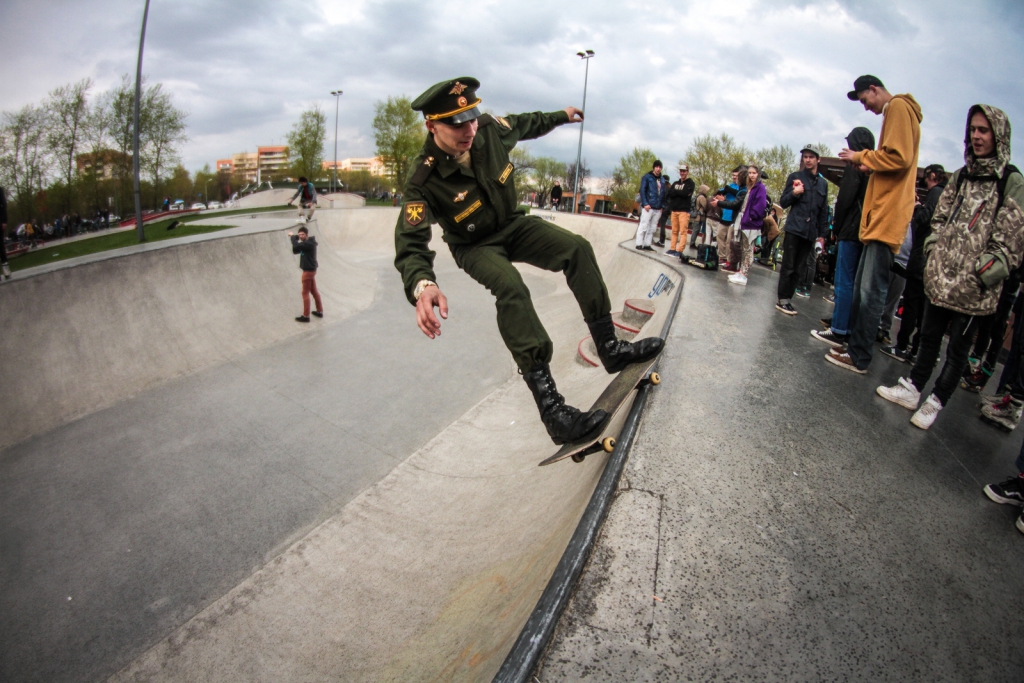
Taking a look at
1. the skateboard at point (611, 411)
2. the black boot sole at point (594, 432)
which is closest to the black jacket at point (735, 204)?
the skateboard at point (611, 411)

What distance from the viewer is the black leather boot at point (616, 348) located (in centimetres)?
290

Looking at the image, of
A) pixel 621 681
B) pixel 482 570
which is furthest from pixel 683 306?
pixel 621 681

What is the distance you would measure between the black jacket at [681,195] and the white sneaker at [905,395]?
7.02m

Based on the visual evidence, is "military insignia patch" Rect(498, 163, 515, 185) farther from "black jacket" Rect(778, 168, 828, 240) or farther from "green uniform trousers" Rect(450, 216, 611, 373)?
"black jacket" Rect(778, 168, 828, 240)

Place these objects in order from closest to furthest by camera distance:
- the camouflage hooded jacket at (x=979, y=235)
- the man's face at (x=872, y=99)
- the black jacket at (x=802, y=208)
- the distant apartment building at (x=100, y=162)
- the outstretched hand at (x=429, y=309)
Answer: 1. the outstretched hand at (x=429, y=309)
2. the camouflage hooded jacket at (x=979, y=235)
3. the man's face at (x=872, y=99)
4. the black jacket at (x=802, y=208)
5. the distant apartment building at (x=100, y=162)

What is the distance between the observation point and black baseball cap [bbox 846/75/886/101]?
3.56 meters

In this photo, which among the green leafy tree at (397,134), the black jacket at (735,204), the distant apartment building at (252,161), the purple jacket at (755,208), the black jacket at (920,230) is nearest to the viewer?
the black jacket at (920,230)

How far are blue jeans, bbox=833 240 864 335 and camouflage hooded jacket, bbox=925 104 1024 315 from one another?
3.38 feet

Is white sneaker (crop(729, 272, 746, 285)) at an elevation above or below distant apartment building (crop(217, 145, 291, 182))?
below

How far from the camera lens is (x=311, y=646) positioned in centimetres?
285

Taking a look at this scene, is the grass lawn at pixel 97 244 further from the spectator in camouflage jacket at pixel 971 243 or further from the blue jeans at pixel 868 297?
the spectator in camouflage jacket at pixel 971 243

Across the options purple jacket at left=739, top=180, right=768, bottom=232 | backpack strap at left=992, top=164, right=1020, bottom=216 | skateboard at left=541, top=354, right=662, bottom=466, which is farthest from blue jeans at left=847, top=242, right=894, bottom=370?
purple jacket at left=739, top=180, right=768, bottom=232

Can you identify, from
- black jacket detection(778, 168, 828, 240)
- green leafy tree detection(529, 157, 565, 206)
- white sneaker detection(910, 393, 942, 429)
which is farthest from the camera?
green leafy tree detection(529, 157, 565, 206)

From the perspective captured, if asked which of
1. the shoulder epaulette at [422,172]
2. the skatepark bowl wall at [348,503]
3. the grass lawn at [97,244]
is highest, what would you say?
the shoulder epaulette at [422,172]
